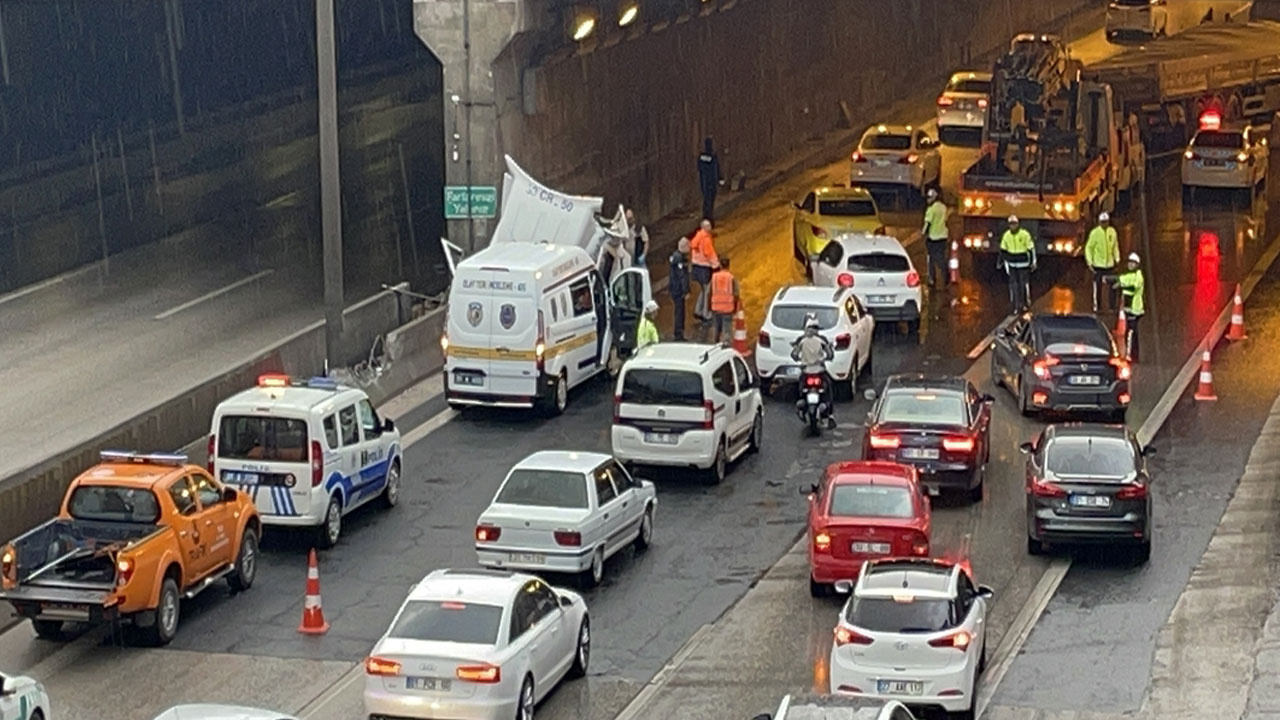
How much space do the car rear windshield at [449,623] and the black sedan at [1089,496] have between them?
7902 millimetres

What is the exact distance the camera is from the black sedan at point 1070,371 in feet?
108

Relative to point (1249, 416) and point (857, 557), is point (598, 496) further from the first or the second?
point (1249, 416)

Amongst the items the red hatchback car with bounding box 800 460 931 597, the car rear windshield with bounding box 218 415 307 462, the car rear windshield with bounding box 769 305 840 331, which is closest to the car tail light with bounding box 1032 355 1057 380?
the car rear windshield with bounding box 769 305 840 331

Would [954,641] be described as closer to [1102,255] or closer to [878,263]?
[878,263]

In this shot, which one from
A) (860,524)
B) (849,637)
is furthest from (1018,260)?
(849,637)

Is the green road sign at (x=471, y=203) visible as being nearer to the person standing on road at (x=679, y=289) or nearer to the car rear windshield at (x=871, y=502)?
the person standing on road at (x=679, y=289)

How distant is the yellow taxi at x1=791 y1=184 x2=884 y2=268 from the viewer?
140 feet

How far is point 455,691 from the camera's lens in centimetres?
2073

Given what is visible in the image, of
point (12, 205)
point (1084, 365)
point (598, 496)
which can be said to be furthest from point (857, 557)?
point (12, 205)

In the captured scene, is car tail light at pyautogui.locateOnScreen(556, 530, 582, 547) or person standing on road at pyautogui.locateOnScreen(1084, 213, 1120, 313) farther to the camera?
person standing on road at pyautogui.locateOnScreen(1084, 213, 1120, 313)

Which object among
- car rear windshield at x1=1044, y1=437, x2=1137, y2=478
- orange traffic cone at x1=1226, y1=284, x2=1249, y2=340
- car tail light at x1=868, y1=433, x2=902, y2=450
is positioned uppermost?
car rear windshield at x1=1044, y1=437, x2=1137, y2=478

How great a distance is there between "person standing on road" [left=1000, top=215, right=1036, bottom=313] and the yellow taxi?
3.79 m

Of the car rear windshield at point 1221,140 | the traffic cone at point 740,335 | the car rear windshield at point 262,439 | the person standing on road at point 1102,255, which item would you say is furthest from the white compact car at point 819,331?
the car rear windshield at point 1221,140

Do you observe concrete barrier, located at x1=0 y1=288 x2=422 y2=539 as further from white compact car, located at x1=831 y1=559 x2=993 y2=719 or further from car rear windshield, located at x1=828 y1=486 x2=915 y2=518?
white compact car, located at x1=831 y1=559 x2=993 y2=719
